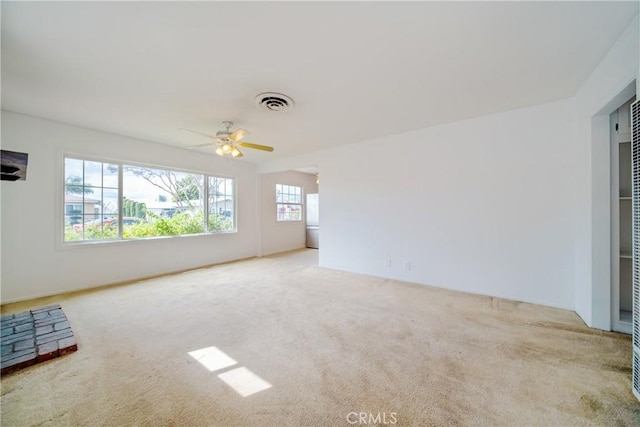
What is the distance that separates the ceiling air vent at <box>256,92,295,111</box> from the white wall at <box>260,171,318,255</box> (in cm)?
373

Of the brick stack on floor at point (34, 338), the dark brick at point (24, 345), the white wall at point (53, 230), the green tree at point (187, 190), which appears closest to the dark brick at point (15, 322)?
the brick stack on floor at point (34, 338)

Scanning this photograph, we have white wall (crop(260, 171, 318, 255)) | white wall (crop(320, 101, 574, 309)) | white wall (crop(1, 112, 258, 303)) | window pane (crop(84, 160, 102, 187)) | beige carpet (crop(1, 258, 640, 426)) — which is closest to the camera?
beige carpet (crop(1, 258, 640, 426))

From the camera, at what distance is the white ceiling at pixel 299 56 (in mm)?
1605

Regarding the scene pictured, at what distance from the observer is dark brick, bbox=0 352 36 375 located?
1.77 m

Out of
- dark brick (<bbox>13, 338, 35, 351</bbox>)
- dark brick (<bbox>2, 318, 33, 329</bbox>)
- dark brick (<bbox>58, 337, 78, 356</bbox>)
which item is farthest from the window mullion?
dark brick (<bbox>58, 337, 78, 356</bbox>)

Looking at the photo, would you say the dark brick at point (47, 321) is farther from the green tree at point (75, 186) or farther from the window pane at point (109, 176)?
the window pane at point (109, 176)

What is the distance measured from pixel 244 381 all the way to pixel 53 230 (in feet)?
12.7

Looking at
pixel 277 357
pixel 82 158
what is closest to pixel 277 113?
pixel 277 357

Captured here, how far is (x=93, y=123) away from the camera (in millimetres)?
3559

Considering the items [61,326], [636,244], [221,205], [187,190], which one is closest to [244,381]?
[61,326]

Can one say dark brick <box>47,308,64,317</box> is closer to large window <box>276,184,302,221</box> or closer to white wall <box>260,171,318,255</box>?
white wall <box>260,171,318,255</box>

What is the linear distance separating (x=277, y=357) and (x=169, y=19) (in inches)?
103

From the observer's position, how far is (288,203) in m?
7.51

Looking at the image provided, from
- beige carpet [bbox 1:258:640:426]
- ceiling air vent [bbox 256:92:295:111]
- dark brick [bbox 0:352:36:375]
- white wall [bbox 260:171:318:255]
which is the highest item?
ceiling air vent [bbox 256:92:295:111]
